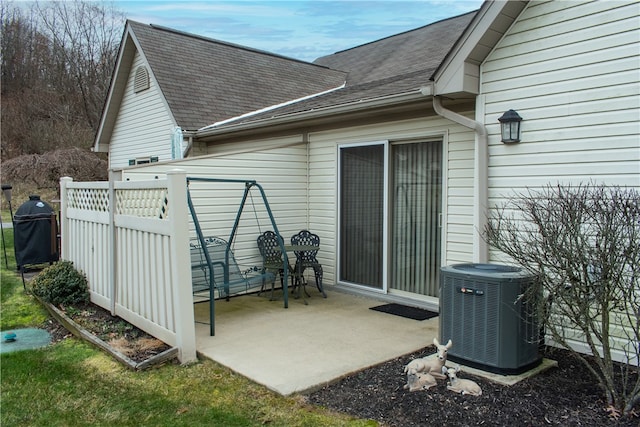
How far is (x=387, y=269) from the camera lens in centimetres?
639

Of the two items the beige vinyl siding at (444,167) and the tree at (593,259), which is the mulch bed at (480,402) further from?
the beige vinyl siding at (444,167)

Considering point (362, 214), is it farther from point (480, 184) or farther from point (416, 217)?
point (480, 184)

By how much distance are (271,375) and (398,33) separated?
10.6 m

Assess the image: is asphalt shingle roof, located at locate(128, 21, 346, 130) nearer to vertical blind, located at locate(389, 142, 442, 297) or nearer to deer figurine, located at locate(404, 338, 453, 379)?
vertical blind, located at locate(389, 142, 442, 297)

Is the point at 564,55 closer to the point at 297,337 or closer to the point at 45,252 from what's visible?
the point at 297,337

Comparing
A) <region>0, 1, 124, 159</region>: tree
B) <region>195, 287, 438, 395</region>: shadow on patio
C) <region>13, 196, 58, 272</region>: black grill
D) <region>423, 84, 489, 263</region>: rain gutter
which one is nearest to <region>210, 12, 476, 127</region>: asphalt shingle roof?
<region>423, 84, 489, 263</region>: rain gutter

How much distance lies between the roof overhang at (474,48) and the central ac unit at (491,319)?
6.08 ft

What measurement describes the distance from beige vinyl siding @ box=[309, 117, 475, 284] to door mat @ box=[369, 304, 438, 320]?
66 centimetres

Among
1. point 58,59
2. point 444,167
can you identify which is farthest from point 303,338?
point 58,59

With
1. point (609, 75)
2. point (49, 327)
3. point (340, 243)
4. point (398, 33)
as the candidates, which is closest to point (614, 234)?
point (609, 75)

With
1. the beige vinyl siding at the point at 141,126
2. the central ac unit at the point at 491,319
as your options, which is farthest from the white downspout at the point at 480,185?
the beige vinyl siding at the point at 141,126

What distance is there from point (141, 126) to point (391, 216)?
6919 millimetres

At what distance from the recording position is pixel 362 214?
675 cm

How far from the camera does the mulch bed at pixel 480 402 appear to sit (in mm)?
3102
